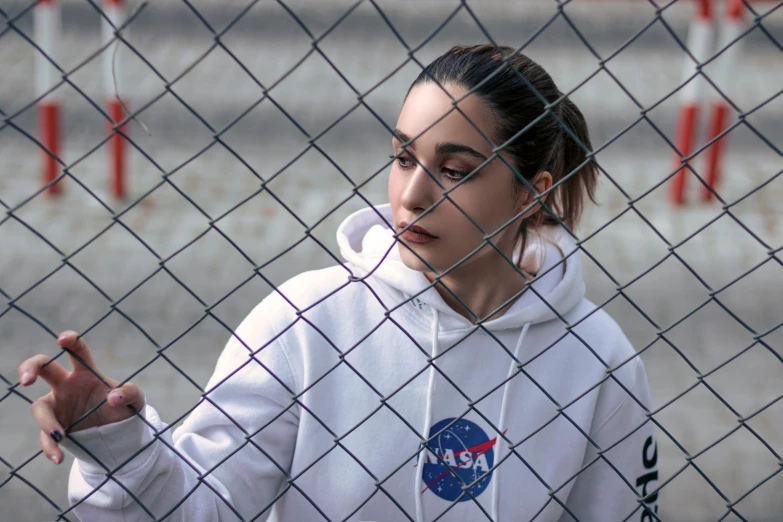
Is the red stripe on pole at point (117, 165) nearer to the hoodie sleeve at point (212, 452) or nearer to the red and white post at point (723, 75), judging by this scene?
the red and white post at point (723, 75)

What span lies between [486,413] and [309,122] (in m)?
5.32

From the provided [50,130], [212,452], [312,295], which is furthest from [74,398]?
[50,130]

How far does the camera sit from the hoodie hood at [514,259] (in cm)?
198

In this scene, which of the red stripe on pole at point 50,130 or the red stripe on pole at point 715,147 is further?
the red stripe on pole at point 715,147

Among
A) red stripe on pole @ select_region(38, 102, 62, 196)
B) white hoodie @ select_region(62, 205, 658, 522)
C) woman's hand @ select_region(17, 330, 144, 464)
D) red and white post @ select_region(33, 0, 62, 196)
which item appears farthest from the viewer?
red stripe on pole @ select_region(38, 102, 62, 196)

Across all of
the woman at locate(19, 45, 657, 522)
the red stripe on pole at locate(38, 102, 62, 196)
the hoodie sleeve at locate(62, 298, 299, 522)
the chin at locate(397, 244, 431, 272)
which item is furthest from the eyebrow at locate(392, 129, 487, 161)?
the red stripe on pole at locate(38, 102, 62, 196)

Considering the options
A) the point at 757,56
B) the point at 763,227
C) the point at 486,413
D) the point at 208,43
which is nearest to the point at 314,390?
the point at 486,413

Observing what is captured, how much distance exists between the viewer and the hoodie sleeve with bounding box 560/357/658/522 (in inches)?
78.5

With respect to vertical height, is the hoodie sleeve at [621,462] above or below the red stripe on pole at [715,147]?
above

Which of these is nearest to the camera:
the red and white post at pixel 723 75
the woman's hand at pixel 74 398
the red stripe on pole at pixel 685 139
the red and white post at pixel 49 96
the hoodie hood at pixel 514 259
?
the woman's hand at pixel 74 398

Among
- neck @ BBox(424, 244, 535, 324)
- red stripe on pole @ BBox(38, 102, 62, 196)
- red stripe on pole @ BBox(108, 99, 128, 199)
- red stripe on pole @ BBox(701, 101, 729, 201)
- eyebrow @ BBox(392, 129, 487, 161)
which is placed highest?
red stripe on pole @ BBox(38, 102, 62, 196)

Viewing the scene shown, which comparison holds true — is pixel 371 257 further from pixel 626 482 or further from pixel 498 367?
pixel 626 482

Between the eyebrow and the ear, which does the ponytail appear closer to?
the ear

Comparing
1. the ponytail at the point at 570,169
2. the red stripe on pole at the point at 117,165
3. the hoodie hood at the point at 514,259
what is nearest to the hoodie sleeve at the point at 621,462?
the hoodie hood at the point at 514,259
